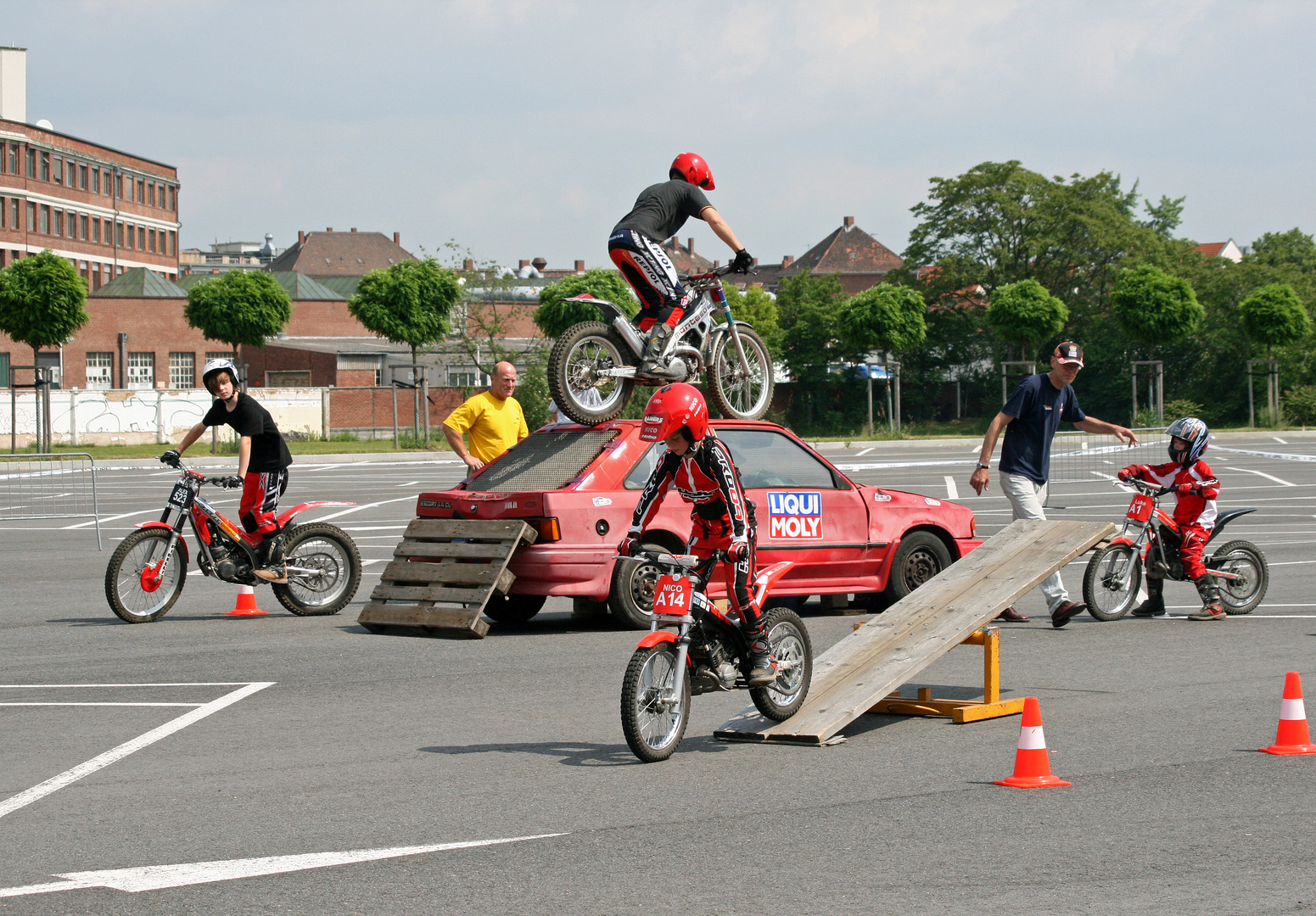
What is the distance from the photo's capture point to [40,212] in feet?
291

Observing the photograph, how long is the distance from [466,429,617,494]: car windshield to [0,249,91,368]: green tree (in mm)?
41923

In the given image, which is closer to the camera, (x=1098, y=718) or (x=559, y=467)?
(x=1098, y=718)

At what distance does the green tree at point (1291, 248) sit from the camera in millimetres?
71938

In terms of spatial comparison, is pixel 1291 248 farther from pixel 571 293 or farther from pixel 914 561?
pixel 914 561

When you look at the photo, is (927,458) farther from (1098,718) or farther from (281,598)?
(1098,718)

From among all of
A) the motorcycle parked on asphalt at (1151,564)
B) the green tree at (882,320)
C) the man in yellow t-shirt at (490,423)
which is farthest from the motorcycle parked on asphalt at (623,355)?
the green tree at (882,320)

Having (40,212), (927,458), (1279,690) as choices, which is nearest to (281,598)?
(1279,690)

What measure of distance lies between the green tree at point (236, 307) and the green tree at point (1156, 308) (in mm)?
32612

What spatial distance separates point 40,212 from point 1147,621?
89.7 metres

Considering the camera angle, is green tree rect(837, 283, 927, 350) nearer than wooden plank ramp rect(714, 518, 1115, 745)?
No

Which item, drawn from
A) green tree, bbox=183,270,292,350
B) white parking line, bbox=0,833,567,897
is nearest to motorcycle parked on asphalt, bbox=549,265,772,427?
white parking line, bbox=0,833,567,897

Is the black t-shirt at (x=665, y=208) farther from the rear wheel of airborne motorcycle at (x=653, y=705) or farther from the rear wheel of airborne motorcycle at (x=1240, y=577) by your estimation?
the rear wheel of airborne motorcycle at (x=1240, y=577)

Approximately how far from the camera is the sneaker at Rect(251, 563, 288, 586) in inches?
462

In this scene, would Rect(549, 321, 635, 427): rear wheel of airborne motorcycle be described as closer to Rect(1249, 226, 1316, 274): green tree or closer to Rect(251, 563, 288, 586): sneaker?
Rect(251, 563, 288, 586): sneaker
